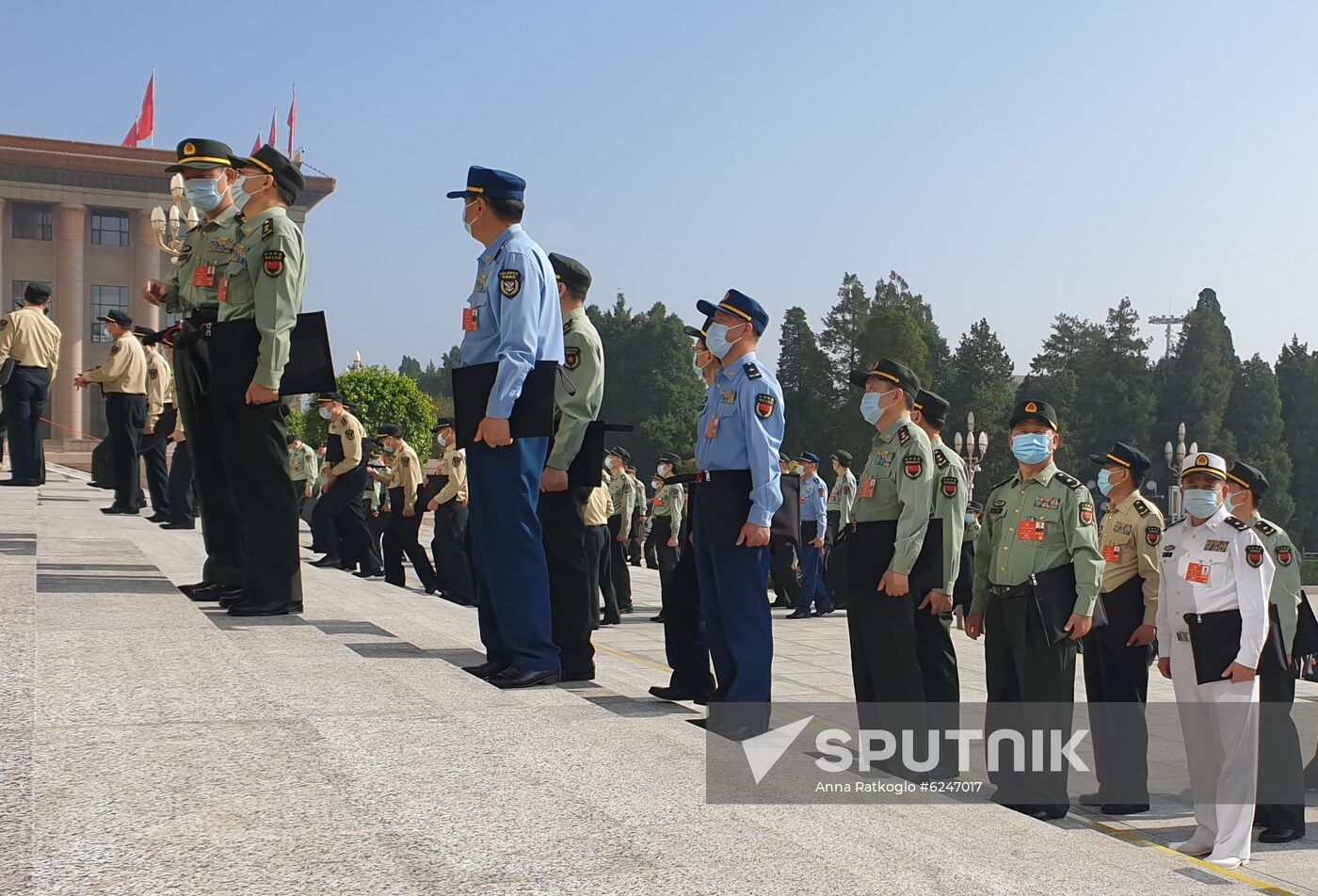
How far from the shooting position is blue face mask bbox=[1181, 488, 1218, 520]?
19.6 ft

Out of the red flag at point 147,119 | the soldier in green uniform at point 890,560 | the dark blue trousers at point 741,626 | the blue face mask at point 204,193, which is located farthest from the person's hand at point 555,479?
the red flag at point 147,119

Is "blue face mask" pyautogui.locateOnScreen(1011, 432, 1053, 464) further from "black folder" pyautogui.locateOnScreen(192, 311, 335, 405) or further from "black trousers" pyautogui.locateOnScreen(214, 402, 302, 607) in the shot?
"black trousers" pyautogui.locateOnScreen(214, 402, 302, 607)

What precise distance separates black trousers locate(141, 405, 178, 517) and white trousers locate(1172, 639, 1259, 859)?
981 cm

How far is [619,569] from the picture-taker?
16031 mm

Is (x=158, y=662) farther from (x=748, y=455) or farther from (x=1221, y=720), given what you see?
(x=1221, y=720)

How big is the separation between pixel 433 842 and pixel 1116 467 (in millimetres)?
6210

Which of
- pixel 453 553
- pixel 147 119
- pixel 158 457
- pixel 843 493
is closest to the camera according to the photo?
pixel 158 457

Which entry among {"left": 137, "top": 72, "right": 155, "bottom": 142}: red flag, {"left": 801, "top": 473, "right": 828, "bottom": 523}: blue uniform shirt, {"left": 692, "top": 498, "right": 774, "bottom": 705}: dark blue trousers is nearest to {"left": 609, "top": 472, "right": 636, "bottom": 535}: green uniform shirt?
{"left": 801, "top": 473, "right": 828, "bottom": 523}: blue uniform shirt

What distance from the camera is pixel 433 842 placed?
2627 millimetres

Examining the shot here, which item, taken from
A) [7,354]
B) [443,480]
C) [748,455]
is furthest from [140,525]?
[748,455]

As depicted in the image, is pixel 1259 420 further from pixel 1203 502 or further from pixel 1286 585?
pixel 1203 502

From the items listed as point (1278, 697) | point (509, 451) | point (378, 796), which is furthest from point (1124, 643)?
point (378, 796)

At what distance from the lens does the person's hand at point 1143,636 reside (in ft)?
22.5

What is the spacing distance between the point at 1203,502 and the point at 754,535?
7.61 ft
